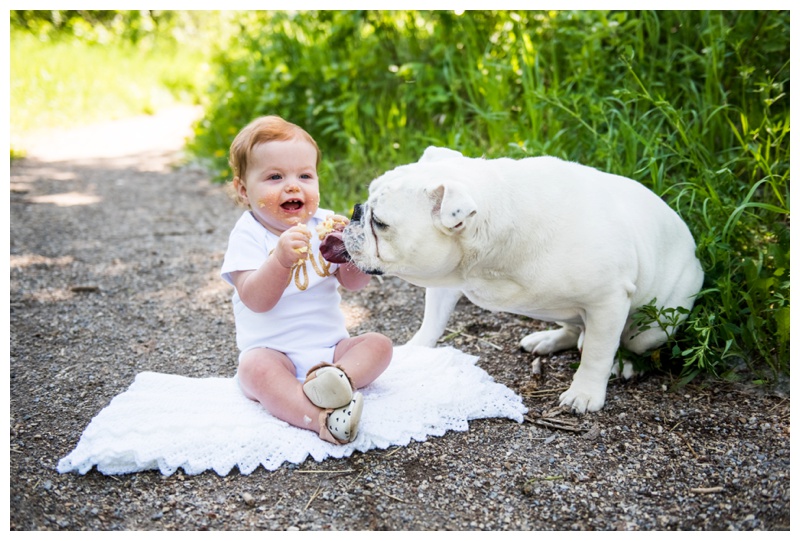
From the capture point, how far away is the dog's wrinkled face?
249 cm

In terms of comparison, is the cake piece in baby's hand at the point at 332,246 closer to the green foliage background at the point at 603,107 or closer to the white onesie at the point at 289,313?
the white onesie at the point at 289,313

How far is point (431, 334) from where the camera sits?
329 cm

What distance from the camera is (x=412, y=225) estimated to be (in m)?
2.50

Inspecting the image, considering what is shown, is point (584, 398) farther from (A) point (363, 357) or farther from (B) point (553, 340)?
(A) point (363, 357)

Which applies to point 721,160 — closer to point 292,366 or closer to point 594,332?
point 594,332

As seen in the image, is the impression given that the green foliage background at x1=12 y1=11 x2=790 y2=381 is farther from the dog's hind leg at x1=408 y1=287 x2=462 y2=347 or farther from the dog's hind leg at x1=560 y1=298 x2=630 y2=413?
the dog's hind leg at x1=408 y1=287 x2=462 y2=347

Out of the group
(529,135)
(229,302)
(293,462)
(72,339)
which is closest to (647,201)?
(529,135)

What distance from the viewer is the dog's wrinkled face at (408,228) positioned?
249cm

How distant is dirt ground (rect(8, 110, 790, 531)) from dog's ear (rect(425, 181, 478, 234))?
77 centimetres

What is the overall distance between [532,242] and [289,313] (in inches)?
36.2

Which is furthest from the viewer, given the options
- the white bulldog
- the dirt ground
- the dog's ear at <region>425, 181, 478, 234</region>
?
the white bulldog

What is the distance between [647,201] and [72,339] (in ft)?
8.71

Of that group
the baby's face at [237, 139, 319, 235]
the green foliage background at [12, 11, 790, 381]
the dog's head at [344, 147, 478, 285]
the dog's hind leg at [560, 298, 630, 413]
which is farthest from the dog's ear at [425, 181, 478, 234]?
the green foliage background at [12, 11, 790, 381]

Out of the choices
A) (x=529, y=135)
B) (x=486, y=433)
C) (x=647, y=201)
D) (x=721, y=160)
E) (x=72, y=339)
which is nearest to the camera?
(x=486, y=433)
